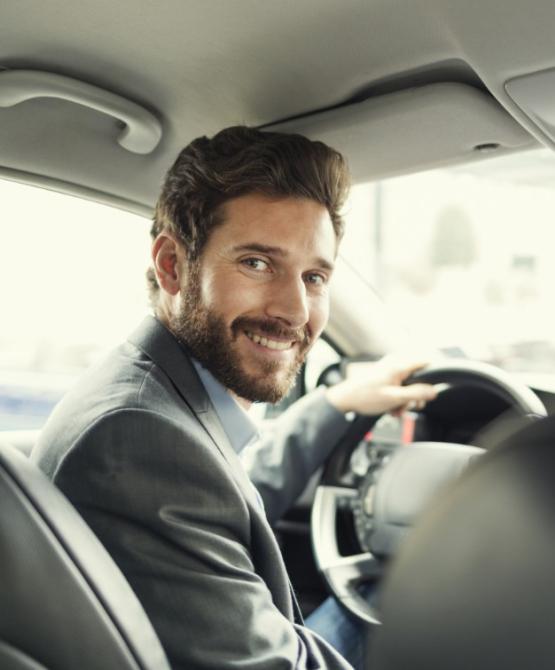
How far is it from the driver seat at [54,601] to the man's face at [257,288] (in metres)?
0.65

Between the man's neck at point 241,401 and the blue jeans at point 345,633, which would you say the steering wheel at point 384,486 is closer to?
the blue jeans at point 345,633

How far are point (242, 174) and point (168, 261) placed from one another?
0.25 meters

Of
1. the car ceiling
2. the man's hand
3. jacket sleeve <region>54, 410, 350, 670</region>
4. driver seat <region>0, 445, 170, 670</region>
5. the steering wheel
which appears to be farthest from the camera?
the man's hand

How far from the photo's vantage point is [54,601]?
1027mm

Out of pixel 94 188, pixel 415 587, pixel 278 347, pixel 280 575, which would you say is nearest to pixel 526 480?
pixel 415 587

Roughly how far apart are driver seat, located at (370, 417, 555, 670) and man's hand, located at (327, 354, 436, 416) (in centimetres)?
174

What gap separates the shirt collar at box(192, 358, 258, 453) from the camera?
167 centimetres

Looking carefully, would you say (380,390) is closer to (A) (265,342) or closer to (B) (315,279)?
(B) (315,279)

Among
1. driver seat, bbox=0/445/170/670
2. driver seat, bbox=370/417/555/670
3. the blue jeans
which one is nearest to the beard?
driver seat, bbox=0/445/170/670

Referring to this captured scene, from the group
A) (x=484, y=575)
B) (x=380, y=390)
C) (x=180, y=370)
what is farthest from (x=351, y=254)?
(x=484, y=575)

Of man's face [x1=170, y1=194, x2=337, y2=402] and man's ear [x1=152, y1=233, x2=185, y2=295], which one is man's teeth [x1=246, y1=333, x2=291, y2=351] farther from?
man's ear [x1=152, y1=233, x2=185, y2=295]

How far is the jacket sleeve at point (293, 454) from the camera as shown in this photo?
2.31 meters

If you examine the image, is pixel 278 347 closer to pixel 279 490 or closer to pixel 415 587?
pixel 279 490

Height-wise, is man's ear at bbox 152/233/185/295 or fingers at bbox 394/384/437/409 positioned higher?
man's ear at bbox 152/233/185/295
